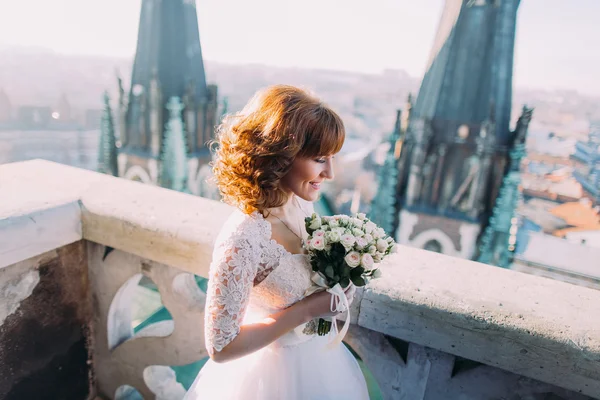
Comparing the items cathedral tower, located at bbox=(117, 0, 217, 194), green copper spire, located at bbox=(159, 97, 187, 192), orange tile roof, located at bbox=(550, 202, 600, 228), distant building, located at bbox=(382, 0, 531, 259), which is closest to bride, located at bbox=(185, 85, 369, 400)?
distant building, located at bbox=(382, 0, 531, 259)

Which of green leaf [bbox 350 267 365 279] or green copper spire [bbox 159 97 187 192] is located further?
green copper spire [bbox 159 97 187 192]

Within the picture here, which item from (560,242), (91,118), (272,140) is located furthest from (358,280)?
(91,118)

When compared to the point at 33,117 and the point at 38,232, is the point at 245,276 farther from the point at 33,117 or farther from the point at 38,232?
the point at 33,117

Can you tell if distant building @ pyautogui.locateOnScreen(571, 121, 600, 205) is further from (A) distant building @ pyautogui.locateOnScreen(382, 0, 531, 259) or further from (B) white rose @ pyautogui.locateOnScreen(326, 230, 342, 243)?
(B) white rose @ pyautogui.locateOnScreen(326, 230, 342, 243)

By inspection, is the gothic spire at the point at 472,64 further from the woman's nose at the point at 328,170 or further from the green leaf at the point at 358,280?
the green leaf at the point at 358,280

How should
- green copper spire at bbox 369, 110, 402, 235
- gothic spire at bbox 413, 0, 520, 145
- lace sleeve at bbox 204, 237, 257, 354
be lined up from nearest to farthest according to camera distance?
lace sleeve at bbox 204, 237, 257, 354 → gothic spire at bbox 413, 0, 520, 145 → green copper spire at bbox 369, 110, 402, 235

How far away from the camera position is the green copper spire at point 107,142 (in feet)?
72.5

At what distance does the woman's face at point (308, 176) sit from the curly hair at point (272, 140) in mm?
26

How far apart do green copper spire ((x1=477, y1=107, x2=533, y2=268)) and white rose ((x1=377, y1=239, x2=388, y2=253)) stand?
1860cm

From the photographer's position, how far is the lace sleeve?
3.40ft

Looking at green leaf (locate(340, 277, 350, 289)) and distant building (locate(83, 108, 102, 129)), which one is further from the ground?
green leaf (locate(340, 277, 350, 289))

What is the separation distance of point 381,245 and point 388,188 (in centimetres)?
1900

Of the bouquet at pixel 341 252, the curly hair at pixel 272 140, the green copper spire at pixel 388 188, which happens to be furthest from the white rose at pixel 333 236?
the green copper spire at pixel 388 188

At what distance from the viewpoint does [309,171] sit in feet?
3.91
